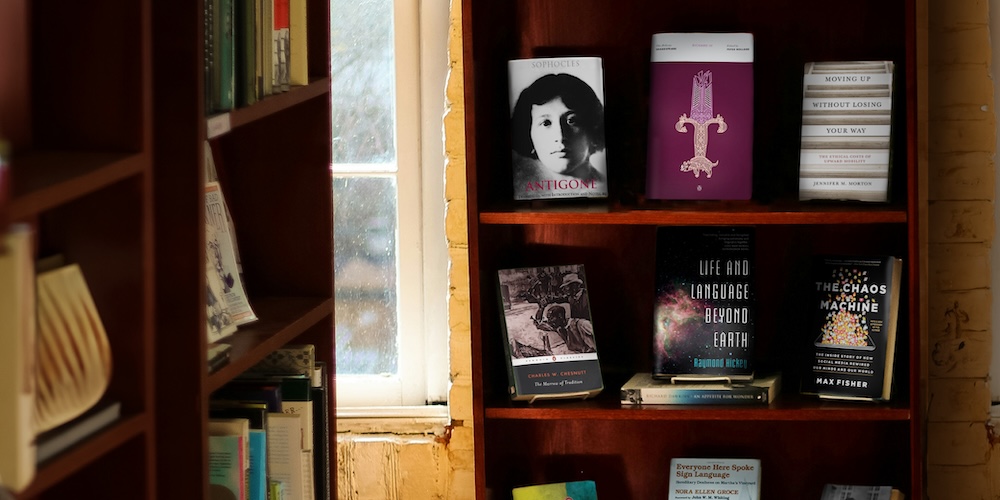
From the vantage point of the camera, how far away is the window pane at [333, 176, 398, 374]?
2418 millimetres

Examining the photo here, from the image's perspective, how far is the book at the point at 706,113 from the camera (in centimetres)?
204

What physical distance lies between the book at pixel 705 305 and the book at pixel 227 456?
90cm

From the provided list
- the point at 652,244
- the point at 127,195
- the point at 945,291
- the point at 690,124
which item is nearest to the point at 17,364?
the point at 127,195

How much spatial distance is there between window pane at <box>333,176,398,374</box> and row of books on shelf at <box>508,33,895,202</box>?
0.44 m

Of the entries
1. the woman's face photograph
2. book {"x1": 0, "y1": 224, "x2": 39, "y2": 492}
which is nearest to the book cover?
the woman's face photograph

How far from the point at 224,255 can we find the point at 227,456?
11.6 inches

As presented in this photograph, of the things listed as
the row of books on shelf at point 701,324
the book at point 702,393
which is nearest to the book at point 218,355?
the row of books on shelf at point 701,324

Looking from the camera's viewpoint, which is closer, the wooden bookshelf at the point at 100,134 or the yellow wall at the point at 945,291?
the wooden bookshelf at the point at 100,134

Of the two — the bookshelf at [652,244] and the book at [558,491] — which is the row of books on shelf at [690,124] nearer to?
the bookshelf at [652,244]

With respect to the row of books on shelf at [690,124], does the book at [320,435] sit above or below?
below

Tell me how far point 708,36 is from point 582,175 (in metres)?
0.34

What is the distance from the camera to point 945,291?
2240 millimetres

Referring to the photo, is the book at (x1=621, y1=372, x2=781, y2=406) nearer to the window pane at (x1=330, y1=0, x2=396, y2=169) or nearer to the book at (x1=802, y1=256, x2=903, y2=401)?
the book at (x1=802, y1=256, x2=903, y2=401)

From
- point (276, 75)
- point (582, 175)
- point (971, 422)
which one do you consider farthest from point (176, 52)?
point (971, 422)
